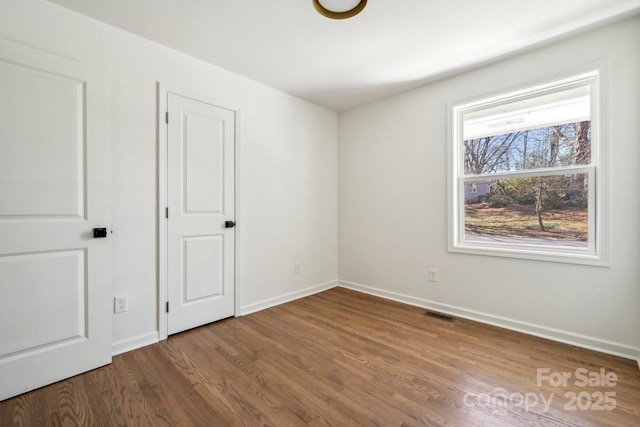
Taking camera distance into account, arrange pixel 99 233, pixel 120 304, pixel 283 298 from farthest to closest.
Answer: pixel 283 298
pixel 120 304
pixel 99 233

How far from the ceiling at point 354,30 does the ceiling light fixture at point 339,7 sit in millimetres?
131

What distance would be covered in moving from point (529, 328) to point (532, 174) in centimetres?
139

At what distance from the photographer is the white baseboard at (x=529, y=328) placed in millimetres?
2090

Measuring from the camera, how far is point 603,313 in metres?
2.16

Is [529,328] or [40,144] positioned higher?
[40,144]

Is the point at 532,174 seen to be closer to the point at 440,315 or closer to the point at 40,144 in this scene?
the point at 440,315

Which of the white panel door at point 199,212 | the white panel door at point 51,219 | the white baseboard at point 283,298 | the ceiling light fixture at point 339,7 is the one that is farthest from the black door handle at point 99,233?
the ceiling light fixture at point 339,7

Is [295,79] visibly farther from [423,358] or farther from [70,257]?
[423,358]

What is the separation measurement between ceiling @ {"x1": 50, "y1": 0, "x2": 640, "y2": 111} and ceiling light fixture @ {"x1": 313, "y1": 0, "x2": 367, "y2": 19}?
131 mm

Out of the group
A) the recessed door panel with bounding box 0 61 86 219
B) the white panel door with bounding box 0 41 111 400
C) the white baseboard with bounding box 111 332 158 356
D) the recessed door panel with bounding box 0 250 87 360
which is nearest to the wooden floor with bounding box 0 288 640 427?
the white baseboard with bounding box 111 332 158 356

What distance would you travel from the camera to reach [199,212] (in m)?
2.62

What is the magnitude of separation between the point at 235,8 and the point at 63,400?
2723 millimetres

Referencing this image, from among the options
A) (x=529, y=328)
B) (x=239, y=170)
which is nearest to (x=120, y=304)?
(x=239, y=170)

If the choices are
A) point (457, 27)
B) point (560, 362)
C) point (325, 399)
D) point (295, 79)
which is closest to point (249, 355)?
point (325, 399)
